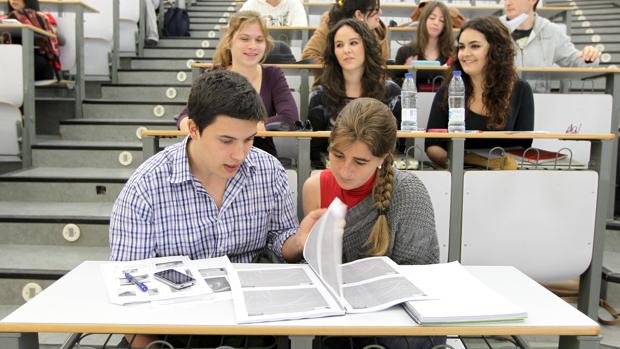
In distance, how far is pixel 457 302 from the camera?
1.05m

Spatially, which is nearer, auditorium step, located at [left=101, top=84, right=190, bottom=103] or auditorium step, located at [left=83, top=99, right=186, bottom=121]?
auditorium step, located at [left=83, top=99, right=186, bottom=121]

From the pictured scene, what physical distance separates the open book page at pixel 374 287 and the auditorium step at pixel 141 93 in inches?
128

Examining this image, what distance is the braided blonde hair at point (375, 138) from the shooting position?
56.2 inches

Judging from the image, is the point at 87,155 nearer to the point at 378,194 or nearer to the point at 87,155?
the point at 87,155

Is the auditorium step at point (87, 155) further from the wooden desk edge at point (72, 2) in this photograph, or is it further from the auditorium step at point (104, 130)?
the wooden desk edge at point (72, 2)

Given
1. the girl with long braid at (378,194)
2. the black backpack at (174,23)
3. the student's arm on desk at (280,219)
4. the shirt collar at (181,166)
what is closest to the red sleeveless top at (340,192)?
the girl with long braid at (378,194)

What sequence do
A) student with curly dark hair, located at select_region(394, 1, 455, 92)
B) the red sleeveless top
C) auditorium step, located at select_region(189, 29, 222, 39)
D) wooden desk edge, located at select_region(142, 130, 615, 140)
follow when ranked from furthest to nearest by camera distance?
auditorium step, located at select_region(189, 29, 222, 39) → student with curly dark hair, located at select_region(394, 1, 455, 92) → wooden desk edge, located at select_region(142, 130, 615, 140) → the red sleeveless top

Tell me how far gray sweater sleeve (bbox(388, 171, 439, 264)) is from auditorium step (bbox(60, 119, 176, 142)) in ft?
8.36

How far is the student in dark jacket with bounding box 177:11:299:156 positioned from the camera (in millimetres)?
2564

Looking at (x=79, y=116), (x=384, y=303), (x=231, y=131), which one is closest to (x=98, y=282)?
(x=231, y=131)

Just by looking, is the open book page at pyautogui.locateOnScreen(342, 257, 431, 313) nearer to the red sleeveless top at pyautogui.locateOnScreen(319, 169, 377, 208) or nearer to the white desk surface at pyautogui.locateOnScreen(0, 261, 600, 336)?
the white desk surface at pyautogui.locateOnScreen(0, 261, 600, 336)

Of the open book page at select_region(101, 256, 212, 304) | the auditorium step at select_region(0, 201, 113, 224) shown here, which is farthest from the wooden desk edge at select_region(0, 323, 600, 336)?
the auditorium step at select_region(0, 201, 113, 224)

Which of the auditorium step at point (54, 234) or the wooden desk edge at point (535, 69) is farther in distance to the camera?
the wooden desk edge at point (535, 69)

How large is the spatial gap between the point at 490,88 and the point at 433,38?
111cm
